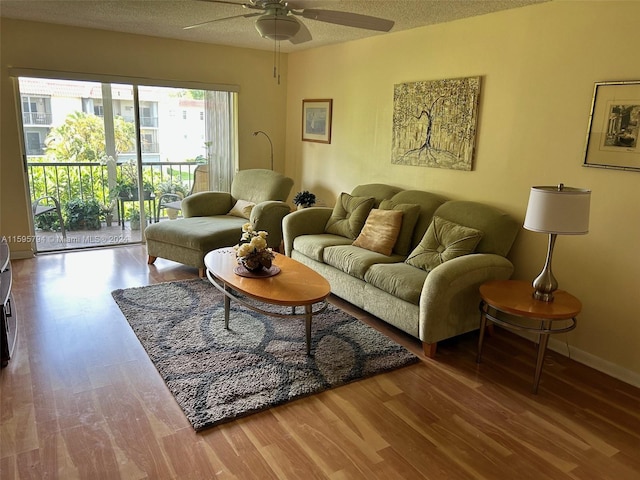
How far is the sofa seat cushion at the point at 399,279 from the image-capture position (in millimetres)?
3061

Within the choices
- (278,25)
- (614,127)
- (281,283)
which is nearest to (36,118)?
(278,25)

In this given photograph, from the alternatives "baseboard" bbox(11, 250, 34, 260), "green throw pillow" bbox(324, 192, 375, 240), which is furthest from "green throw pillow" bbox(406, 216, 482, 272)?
"baseboard" bbox(11, 250, 34, 260)

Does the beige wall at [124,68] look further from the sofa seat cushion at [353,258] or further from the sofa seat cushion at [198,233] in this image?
the sofa seat cushion at [353,258]

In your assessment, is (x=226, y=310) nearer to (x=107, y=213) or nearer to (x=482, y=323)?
(x=482, y=323)

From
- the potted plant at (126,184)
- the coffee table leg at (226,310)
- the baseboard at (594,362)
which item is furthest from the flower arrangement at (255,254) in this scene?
the potted plant at (126,184)

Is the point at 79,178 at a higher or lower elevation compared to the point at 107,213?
higher

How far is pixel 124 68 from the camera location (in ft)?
16.2

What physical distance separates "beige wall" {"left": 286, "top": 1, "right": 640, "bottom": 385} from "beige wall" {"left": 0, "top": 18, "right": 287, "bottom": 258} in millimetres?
1963

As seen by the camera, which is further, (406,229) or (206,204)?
(206,204)

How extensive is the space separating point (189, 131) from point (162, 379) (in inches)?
145

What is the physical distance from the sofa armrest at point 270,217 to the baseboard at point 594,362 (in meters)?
2.56

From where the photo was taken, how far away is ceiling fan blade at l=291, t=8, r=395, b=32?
2.73 meters

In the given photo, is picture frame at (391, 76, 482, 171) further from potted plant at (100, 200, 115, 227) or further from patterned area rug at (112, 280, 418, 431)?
potted plant at (100, 200, 115, 227)

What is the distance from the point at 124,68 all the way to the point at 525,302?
454 cm
